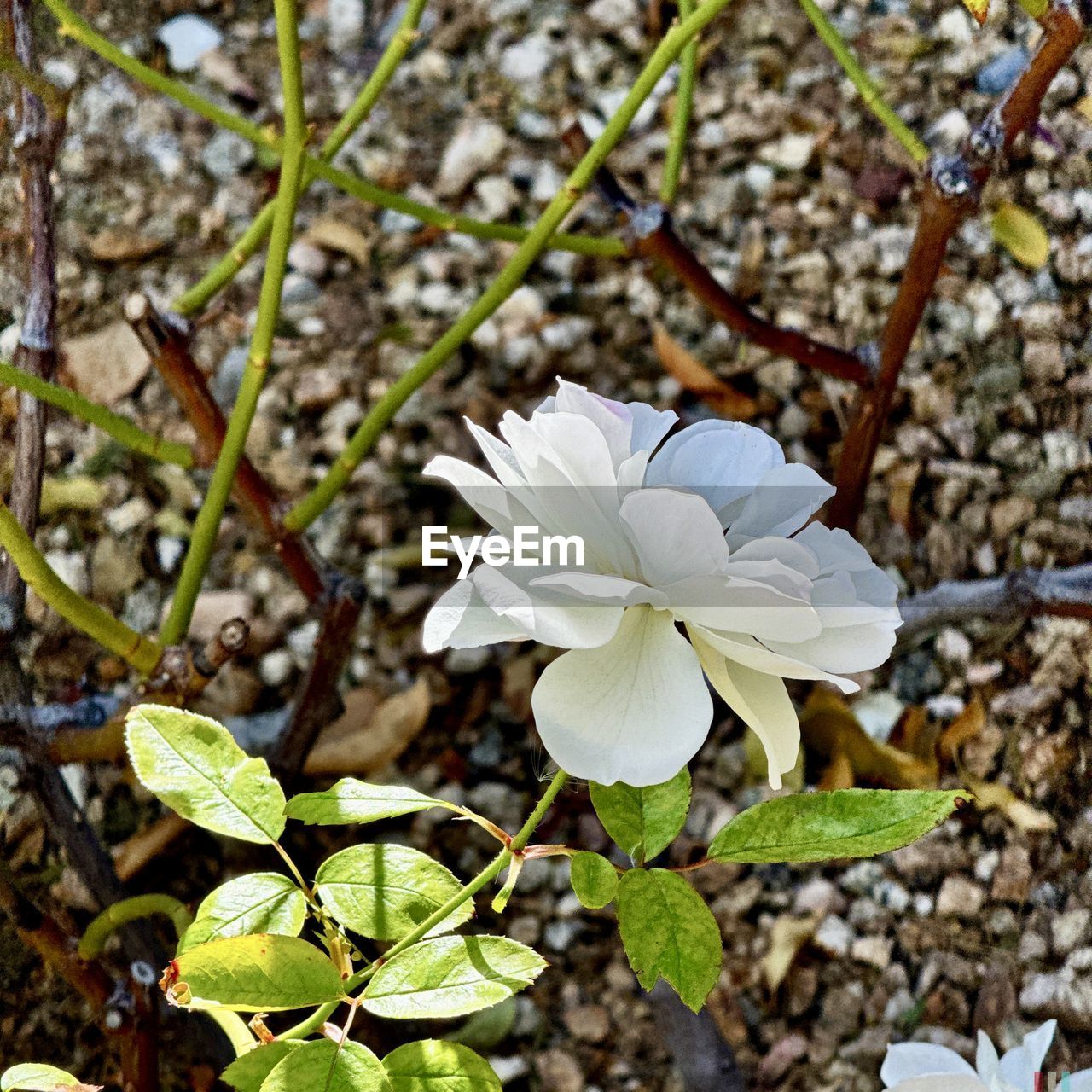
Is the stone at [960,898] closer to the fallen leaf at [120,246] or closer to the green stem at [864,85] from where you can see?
the green stem at [864,85]

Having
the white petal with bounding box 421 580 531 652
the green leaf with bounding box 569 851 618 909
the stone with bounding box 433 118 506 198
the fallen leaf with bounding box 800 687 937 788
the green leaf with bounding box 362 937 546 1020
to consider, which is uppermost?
the stone with bounding box 433 118 506 198

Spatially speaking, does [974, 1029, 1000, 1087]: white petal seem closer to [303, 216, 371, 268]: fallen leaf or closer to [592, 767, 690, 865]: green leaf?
[592, 767, 690, 865]: green leaf

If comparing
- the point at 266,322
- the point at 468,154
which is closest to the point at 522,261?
the point at 266,322

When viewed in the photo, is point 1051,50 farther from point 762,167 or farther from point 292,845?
point 292,845

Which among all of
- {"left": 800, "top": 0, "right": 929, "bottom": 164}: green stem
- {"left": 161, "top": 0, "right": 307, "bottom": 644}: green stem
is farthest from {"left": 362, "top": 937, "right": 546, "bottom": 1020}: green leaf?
{"left": 800, "top": 0, "right": 929, "bottom": 164}: green stem

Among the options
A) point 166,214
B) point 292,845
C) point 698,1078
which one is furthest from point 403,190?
point 698,1078

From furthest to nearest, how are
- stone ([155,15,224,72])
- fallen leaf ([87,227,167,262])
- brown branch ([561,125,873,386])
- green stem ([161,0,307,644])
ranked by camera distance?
stone ([155,15,224,72]) → fallen leaf ([87,227,167,262]) → brown branch ([561,125,873,386]) → green stem ([161,0,307,644])

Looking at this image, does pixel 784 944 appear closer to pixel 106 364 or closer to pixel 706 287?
pixel 706 287
